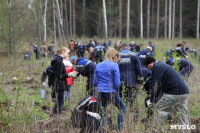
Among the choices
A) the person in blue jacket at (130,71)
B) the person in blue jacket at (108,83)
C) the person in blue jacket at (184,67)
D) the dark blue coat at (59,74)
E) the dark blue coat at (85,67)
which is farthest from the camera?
the person in blue jacket at (184,67)

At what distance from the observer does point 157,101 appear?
518 centimetres

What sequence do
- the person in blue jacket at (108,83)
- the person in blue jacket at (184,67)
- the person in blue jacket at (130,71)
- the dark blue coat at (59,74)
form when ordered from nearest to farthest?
1. the person in blue jacket at (108,83)
2. the person in blue jacket at (130,71)
3. the dark blue coat at (59,74)
4. the person in blue jacket at (184,67)

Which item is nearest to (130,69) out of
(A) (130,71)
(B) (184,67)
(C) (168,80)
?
(A) (130,71)

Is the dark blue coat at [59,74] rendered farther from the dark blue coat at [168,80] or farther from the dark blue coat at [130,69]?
the dark blue coat at [168,80]

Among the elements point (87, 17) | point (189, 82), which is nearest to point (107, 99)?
point (189, 82)

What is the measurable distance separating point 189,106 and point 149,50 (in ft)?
12.8

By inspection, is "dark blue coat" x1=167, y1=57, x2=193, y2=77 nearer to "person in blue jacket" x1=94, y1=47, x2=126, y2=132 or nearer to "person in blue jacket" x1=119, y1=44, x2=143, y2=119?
"person in blue jacket" x1=119, y1=44, x2=143, y2=119

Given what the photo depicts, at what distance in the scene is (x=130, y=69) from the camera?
606 centimetres

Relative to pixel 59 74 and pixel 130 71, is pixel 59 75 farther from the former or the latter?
pixel 130 71

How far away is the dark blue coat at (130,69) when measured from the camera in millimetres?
6039

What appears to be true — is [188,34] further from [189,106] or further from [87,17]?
[189,106]

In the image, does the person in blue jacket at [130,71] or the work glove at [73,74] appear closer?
the person in blue jacket at [130,71]

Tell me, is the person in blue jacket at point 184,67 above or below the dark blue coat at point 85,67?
below

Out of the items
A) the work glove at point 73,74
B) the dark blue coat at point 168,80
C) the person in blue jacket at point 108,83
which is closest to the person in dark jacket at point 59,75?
the work glove at point 73,74
